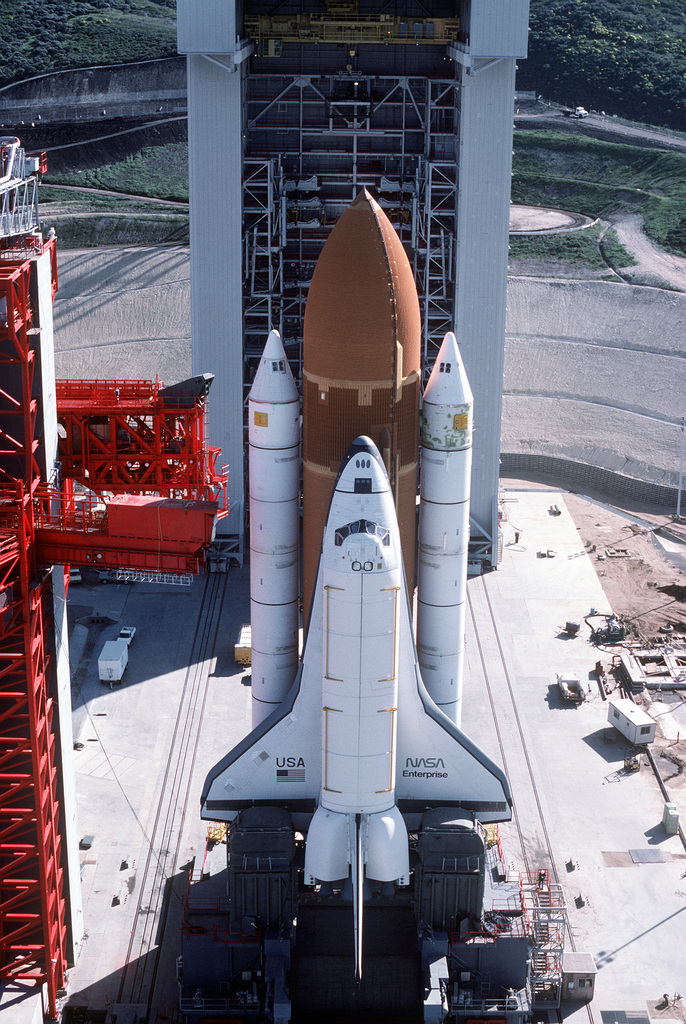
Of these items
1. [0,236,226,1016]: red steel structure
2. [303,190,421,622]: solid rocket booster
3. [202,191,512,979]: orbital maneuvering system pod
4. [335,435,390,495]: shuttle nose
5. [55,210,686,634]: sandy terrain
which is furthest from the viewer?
[55,210,686,634]: sandy terrain

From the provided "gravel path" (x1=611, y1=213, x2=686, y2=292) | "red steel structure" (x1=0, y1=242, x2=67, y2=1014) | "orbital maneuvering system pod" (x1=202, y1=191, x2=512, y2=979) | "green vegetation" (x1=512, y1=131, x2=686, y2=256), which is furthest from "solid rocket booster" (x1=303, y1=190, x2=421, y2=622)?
"green vegetation" (x1=512, y1=131, x2=686, y2=256)

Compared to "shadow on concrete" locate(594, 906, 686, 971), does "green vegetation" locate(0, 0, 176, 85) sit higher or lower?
higher

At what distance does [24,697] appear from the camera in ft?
98.0

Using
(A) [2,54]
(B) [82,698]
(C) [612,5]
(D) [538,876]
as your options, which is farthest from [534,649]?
(C) [612,5]

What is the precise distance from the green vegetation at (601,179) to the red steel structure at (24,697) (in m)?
90.6

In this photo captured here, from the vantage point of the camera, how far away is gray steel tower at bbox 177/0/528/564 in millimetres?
52156

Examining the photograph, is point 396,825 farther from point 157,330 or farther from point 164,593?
point 157,330

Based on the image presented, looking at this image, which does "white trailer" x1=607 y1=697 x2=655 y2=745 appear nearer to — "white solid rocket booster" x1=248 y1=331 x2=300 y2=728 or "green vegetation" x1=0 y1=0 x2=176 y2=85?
"white solid rocket booster" x1=248 y1=331 x2=300 y2=728

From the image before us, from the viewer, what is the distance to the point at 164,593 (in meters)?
54.9

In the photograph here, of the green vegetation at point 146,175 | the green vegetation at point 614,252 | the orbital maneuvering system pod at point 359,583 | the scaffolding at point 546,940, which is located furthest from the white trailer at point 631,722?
the green vegetation at point 146,175

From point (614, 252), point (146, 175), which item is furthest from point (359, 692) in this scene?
point (146, 175)

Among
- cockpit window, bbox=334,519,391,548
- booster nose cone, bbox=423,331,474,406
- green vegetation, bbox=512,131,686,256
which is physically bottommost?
cockpit window, bbox=334,519,391,548

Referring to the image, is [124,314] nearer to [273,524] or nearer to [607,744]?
[607,744]

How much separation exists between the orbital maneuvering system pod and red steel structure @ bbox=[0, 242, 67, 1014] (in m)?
4.86
